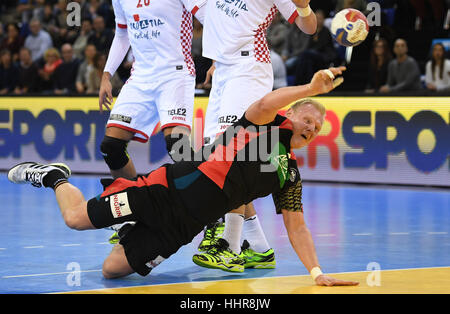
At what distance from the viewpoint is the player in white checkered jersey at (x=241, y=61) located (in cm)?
613

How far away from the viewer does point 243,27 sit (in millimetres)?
6414

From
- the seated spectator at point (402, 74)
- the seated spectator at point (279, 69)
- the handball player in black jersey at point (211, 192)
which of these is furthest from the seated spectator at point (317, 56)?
the handball player in black jersey at point (211, 192)

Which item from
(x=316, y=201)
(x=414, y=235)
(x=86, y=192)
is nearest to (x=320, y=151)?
(x=316, y=201)

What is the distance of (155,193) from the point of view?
5250mm

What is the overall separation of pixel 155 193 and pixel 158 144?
7.57 meters

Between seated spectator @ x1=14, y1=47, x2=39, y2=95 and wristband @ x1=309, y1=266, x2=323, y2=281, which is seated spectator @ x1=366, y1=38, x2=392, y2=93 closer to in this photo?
seated spectator @ x1=14, y1=47, x2=39, y2=95

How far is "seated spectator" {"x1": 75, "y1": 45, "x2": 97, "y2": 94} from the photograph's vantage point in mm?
14336

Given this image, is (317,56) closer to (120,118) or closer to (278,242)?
(120,118)

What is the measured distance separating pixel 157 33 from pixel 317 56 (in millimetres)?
6313

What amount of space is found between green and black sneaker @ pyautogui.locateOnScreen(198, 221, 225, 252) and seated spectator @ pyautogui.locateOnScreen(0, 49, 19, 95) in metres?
10.4

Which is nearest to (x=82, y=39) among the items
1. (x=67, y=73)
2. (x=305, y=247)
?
(x=67, y=73)

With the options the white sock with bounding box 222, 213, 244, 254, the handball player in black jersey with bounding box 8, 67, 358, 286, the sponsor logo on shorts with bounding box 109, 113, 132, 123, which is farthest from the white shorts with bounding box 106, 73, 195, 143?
the handball player in black jersey with bounding box 8, 67, 358, 286

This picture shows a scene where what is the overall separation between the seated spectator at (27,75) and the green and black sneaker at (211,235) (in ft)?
32.2

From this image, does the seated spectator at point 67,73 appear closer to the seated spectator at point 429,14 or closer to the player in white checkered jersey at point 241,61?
the seated spectator at point 429,14
